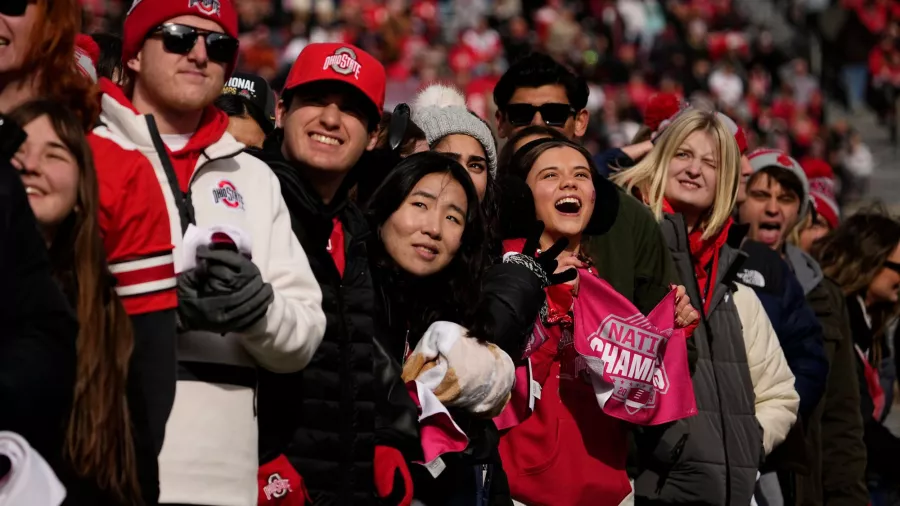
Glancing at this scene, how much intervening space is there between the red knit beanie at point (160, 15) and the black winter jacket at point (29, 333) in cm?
100

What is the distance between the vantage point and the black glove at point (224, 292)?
3561 mm

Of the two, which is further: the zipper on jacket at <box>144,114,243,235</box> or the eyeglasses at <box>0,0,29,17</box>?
the zipper on jacket at <box>144,114,243,235</box>

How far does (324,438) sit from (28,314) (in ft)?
4.00

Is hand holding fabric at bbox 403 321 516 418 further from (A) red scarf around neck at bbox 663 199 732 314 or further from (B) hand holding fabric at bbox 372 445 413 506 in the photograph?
(A) red scarf around neck at bbox 663 199 732 314

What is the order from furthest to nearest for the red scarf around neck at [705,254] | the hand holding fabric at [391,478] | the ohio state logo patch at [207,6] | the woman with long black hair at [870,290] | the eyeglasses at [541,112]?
the woman with long black hair at [870,290], the eyeglasses at [541,112], the red scarf around neck at [705,254], the hand holding fabric at [391,478], the ohio state logo patch at [207,6]

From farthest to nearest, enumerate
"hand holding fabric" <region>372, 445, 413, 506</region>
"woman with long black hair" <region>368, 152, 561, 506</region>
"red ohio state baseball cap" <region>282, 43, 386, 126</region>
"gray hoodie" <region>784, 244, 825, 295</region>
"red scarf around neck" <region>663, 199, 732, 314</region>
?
"gray hoodie" <region>784, 244, 825, 295</region>
"red scarf around neck" <region>663, 199, 732, 314</region>
"woman with long black hair" <region>368, 152, 561, 506</region>
"red ohio state baseball cap" <region>282, 43, 386, 126</region>
"hand holding fabric" <region>372, 445, 413, 506</region>

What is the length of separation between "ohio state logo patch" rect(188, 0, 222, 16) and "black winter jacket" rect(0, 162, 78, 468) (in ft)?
3.42

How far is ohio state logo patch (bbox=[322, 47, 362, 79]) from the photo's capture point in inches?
180

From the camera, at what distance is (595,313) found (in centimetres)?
547

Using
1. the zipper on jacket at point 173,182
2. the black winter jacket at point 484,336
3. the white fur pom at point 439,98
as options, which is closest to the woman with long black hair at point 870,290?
the white fur pom at point 439,98

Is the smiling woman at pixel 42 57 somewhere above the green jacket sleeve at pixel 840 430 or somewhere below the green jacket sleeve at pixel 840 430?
above

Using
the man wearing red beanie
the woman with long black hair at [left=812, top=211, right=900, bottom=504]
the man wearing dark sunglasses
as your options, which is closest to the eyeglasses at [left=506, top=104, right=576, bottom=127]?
the man wearing dark sunglasses

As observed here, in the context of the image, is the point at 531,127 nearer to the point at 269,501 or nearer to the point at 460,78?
the point at 269,501

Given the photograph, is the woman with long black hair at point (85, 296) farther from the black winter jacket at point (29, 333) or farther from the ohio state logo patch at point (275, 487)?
the ohio state logo patch at point (275, 487)
